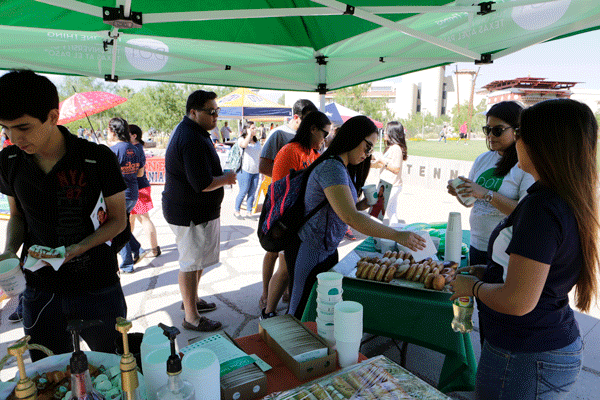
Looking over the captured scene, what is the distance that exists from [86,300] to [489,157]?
2.65m

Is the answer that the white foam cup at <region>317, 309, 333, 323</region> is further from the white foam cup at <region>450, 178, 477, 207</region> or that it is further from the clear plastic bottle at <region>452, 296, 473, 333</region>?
the white foam cup at <region>450, 178, 477, 207</region>

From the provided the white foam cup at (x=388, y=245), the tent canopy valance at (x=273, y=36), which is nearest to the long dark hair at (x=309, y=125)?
the tent canopy valance at (x=273, y=36)

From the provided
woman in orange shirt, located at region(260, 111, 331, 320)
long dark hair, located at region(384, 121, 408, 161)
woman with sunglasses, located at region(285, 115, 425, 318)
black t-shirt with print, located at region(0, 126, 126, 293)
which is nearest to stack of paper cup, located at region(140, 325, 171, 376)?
black t-shirt with print, located at region(0, 126, 126, 293)

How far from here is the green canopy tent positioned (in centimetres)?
261

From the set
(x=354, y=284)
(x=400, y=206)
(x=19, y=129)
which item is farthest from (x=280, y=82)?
(x=400, y=206)

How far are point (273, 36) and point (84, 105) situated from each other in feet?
16.2

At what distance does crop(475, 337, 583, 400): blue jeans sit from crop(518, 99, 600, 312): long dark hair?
0.33m

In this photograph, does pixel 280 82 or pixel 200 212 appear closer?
pixel 200 212

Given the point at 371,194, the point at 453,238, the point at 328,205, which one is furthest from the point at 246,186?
the point at 453,238

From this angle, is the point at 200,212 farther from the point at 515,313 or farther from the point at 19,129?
the point at 515,313

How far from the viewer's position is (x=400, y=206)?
8922 mm

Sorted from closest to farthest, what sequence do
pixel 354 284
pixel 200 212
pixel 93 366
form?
1. pixel 93 366
2. pixel 354 284
3. pixel 200 212

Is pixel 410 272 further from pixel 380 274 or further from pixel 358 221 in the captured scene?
pixel 358 221

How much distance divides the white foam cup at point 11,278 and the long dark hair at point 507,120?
8.53 feet
